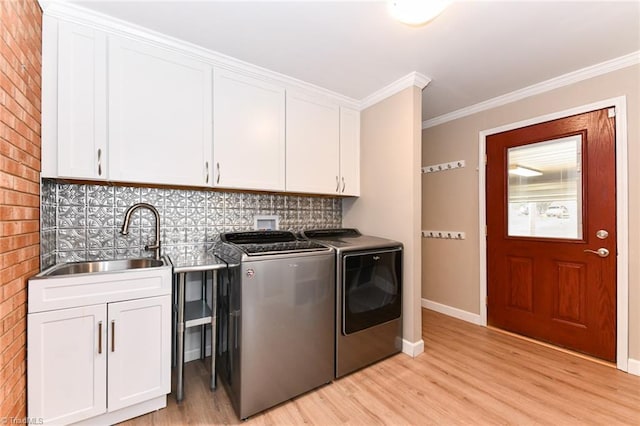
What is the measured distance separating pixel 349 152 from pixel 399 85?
0.74m

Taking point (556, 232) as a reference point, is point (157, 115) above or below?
above

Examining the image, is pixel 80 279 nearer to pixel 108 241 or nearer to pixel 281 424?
pixel 108 241

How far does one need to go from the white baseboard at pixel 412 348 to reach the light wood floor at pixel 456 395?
0.05 meters

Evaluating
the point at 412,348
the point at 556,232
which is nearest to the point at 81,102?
the point at 412,348

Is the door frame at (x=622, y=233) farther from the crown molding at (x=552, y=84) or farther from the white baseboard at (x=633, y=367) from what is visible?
the crown molding at (x=552, y=84)

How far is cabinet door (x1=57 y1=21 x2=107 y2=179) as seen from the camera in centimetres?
153

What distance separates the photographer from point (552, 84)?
2.40m

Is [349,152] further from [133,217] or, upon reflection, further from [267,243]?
[133,217]

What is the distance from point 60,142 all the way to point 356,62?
1968 millimetres

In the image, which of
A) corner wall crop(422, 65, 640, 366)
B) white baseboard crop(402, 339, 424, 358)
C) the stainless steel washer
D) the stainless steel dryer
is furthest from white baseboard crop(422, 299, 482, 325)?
the stainless steel washer

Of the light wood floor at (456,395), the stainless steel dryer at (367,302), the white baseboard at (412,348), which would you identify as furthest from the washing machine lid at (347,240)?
the light wood floor at (456,395)

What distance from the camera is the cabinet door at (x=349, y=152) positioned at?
2.68 meters

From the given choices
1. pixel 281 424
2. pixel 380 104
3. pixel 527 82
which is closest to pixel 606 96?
pixel 527 82

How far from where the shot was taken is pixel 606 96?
215 centimetres
